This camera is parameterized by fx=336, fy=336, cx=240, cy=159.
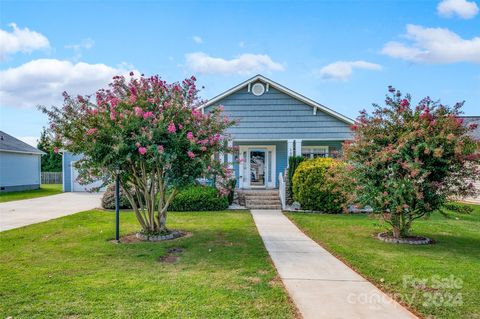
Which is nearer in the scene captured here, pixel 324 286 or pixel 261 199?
pixel 324 286

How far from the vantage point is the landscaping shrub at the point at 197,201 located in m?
12.6

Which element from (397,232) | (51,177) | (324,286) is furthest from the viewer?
(51,177)

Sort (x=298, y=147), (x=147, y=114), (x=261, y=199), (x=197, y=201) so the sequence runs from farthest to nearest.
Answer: (x=298, y=147)
(x=261, y=199)
(x=197, y=201)
(x=147, y=114)

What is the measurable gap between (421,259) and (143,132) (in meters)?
5.52

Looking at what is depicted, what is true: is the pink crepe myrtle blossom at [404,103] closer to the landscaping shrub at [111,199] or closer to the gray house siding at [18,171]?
the landscaping shrub at [111,199]

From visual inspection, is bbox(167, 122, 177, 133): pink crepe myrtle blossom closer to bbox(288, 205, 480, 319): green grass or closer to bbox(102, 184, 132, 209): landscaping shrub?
bbox(288, 205, 480, 319): green grass

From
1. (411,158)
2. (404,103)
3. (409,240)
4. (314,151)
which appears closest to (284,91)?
(314,151)

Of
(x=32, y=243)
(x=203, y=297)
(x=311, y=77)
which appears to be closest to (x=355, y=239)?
(x=203, y=297)

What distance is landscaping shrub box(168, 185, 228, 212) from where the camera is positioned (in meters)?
12.6

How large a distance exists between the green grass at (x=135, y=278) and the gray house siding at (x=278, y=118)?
8255mm

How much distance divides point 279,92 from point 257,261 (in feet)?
38.0

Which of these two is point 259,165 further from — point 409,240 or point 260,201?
point 409,240

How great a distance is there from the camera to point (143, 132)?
6.37m

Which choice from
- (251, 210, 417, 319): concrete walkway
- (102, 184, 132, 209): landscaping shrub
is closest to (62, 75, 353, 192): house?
(102, 184, 132, 209): landscaping shrub
